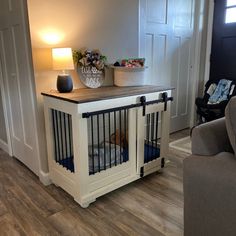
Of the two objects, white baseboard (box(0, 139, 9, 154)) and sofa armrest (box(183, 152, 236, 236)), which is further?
white baseboard (box(0, 139, 9, 154))

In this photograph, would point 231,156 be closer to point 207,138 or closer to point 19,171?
point 207,138

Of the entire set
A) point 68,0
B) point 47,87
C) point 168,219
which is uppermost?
point 68,0

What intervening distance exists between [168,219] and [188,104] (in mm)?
2394

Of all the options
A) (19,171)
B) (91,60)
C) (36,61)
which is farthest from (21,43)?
(19,171)

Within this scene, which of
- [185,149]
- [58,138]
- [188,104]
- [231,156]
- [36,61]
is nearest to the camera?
[231,156]

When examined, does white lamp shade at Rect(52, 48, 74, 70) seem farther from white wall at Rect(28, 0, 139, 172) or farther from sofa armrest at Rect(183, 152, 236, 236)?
sofa armrest at Rect(183, 152, 236, 236)

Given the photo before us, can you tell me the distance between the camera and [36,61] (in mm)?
2041

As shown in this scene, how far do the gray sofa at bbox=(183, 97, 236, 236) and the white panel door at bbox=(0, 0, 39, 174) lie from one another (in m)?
1.51

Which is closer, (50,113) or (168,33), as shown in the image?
(50,113)

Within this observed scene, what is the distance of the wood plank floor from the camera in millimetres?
1682

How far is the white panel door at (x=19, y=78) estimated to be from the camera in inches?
81.5

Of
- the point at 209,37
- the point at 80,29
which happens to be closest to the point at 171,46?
the point at 209,37

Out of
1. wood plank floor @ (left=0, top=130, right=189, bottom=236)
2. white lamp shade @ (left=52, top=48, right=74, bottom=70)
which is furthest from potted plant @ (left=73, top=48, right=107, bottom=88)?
wood plank floor @ (left=0, top=130, right=189, bottom=236)

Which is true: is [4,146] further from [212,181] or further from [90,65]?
[212,181]
